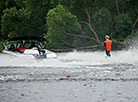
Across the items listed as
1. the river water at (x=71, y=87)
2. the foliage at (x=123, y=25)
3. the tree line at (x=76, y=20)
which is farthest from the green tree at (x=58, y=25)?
the river water at (x=71, y=87)

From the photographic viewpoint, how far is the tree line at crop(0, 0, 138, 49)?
1625 inches

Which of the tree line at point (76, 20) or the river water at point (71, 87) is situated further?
the tree line at point (76, 20)

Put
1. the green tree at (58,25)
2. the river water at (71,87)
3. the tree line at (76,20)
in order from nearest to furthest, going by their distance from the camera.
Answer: the river water at (71,87)
the green tree at (58,25)
the tree line at (76,20)

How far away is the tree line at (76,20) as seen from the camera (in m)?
41.3

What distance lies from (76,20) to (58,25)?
2232 mm

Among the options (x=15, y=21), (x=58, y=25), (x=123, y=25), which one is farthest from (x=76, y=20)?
(x=15, y=21)

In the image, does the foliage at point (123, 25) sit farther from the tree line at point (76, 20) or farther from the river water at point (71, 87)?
the river water at point (71, 87)

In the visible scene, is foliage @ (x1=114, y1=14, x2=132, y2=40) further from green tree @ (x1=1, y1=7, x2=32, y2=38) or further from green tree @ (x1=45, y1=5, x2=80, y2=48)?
green tree @ (x1=1, y1=7, x2=32, y2=38)

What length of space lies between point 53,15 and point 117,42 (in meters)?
8.28

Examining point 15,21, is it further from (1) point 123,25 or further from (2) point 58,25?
(1) point 123,25

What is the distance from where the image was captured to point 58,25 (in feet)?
135

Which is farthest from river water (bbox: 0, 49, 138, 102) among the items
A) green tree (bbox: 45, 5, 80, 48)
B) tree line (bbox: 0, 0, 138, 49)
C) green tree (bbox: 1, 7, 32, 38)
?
green tree (bbox: 1, 7, 32, 38)

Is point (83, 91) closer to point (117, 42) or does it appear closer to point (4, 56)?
point (4, 56)

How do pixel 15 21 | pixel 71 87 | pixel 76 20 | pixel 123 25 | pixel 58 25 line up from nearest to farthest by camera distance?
1. pixel 71 87
2. pixel 58 25
3. pixel 76 20
4. pixel 123 25
5. pixel 15 21
